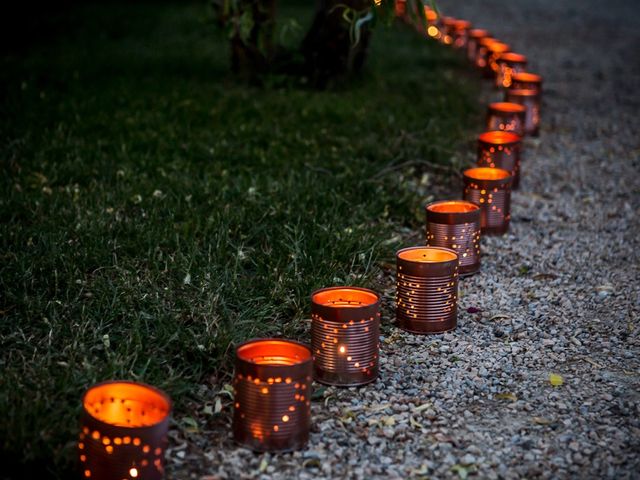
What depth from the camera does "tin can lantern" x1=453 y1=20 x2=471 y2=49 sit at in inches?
408

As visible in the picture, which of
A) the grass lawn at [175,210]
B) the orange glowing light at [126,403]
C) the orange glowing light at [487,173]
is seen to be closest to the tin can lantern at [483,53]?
the grass lawn at [175,210]

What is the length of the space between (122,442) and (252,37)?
5.30 metres

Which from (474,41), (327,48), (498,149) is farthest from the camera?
(474,41)

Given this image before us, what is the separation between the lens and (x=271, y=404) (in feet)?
9.03

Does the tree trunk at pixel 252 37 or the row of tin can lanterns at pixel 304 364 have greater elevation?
the tree trunk at pixel 252 37

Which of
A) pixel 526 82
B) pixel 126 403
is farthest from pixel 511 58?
pixel 126 403

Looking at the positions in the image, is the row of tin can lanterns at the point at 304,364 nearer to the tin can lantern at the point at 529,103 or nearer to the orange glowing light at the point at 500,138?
the orange glowing light at the point at 500,138

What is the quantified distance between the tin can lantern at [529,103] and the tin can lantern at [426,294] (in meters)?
3.20

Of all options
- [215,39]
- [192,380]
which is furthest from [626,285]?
[215,39]

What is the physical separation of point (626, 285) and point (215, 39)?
7.08 m

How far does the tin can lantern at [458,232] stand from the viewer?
4.14m

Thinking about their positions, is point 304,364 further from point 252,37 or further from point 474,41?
point 474,41

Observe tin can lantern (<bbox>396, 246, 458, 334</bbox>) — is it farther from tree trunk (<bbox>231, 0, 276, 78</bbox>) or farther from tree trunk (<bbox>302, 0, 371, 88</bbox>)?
tree trunk (<bbox>302, 0, 371, 88</bbox>)

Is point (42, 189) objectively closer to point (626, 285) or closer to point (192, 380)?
point (192, 380)
